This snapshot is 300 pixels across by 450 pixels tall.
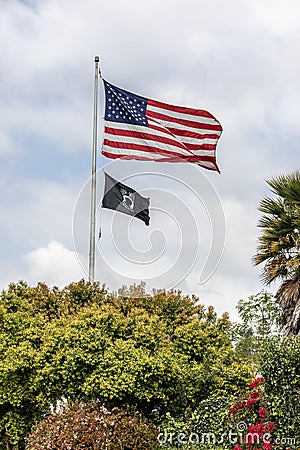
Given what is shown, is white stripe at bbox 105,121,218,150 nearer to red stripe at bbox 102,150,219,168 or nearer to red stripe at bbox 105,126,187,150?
red stripe at bbox 105,126,187,150

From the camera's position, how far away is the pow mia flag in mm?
15367

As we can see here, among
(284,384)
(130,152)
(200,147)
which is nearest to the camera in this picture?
(284,384)

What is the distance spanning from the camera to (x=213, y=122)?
15.1 meters

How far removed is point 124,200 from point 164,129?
5.79ft

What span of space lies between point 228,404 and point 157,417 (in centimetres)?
168

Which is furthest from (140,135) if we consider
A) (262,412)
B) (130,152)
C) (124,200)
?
(262,412)

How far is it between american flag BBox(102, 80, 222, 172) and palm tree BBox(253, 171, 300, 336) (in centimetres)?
158

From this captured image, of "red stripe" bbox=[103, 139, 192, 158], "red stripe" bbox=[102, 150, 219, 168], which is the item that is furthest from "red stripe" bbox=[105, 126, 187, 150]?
"red stripe" bbox=[102, 150, 219, 168]

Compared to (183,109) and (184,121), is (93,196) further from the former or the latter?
(183,109)

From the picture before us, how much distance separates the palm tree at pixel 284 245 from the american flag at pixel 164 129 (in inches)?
62.3

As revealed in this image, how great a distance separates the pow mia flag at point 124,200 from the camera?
1537 centimetres

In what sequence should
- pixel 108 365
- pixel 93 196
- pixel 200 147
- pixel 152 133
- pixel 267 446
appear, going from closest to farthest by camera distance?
pixel 267 446 → pixel 108 365 → pixel 152 133 → pixel 200 147 → pixel 93 196

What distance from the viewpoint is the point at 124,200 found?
1546 centimetres

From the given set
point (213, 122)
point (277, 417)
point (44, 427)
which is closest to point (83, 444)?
point (44, 427)
